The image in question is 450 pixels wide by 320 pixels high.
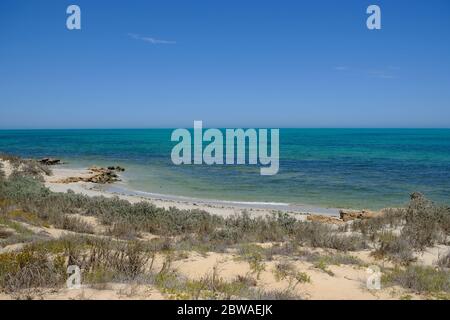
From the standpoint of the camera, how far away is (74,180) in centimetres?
2773

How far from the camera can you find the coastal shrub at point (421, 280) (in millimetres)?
6680

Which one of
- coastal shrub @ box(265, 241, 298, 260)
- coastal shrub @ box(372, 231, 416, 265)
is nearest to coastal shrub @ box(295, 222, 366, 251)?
coastal shrub @ box(372, 231, 416, 265)

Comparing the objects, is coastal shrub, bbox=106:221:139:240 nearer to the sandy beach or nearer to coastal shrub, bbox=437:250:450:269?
the sandy beach

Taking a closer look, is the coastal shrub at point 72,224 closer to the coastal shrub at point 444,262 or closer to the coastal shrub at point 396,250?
the coastal shrub at point 396,250

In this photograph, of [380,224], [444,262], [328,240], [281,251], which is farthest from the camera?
[380,224]

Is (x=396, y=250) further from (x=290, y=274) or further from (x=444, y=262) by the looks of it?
(x=290, y=274)

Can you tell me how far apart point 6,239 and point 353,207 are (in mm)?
16860

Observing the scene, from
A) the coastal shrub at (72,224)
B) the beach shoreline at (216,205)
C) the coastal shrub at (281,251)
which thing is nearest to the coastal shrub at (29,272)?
the coastal shrub at (281,251)

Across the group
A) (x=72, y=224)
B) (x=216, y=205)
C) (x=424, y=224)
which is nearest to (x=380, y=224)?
(x=424, y=224)

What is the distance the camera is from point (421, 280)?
6.83 m

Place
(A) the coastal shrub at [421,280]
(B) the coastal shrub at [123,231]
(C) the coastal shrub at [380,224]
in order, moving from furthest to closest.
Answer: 1. (C) the coastal shrub at [380,224]
2. (B) the coastal shrub at [123,231]
3. (A) the coastal shrub at [421,280]
